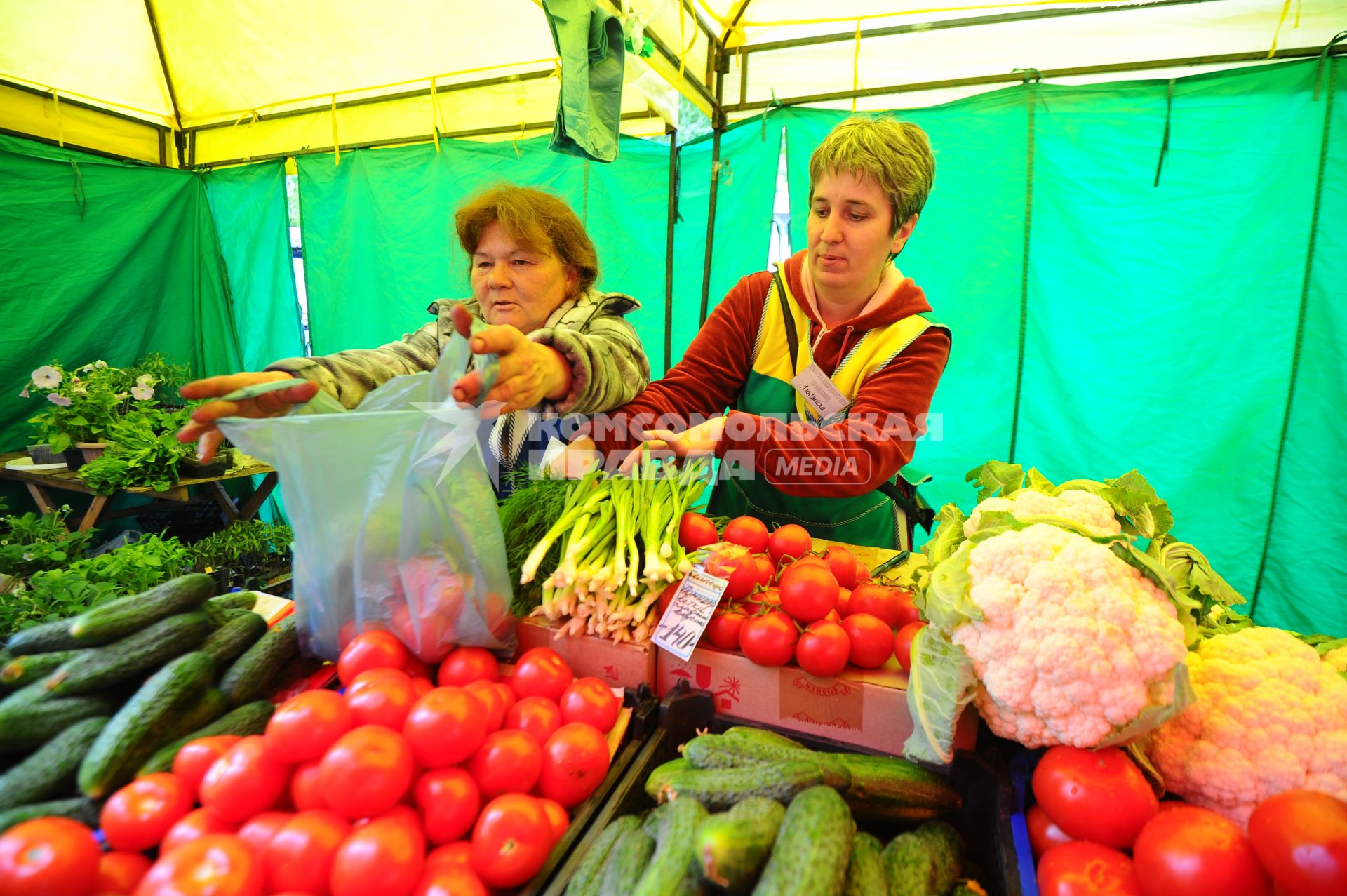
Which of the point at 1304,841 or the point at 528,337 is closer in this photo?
the point at 1304,841

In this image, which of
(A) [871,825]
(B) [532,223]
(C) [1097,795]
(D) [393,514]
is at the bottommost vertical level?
(A) [871,825]

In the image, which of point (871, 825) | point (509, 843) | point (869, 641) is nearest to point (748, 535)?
point (869, 641)

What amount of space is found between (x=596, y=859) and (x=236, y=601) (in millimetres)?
1152

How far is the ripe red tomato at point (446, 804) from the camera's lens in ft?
3.09

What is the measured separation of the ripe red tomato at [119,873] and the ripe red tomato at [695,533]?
1157 millimetres

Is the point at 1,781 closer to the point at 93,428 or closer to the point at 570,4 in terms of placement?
the point at 570,4

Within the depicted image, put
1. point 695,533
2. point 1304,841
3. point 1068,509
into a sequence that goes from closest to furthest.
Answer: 1. point 1304,841
2. point 1068,509
3. point 695,533

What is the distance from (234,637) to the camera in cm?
121

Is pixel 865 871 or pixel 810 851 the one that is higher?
pixel 810 851

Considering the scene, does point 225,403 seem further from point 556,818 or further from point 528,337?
point 556,818

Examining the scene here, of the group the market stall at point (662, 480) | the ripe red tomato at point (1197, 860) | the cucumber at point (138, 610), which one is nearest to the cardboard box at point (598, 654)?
the market stall at point (662, 480)

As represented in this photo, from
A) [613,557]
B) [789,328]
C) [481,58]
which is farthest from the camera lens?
[481,58]

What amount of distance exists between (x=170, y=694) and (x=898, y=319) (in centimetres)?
223

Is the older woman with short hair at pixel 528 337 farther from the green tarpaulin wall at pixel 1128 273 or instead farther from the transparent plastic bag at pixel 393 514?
the green tarpaulin wall at pixel 1128 273
